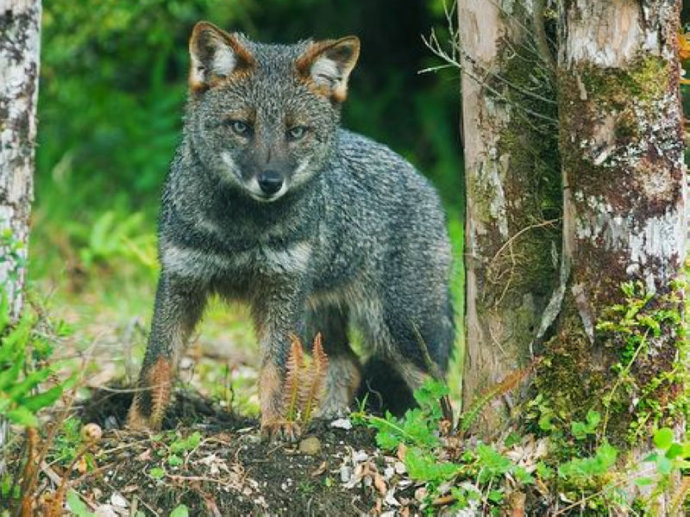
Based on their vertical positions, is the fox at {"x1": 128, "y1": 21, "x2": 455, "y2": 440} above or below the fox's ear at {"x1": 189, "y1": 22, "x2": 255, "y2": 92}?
below

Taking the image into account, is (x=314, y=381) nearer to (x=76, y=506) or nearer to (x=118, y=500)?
(x=118, y=500)

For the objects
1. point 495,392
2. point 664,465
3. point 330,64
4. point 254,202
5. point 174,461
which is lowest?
point 174,461

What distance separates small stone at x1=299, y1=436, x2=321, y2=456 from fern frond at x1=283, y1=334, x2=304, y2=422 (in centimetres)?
13

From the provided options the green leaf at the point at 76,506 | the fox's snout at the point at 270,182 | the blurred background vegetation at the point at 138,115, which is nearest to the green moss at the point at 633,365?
the fox's snout at the point at 270,182

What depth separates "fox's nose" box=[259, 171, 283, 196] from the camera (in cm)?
608

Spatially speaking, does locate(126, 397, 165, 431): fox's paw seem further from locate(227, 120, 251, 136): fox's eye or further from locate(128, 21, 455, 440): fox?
locate(227, 120, 251, 136): fox's eye

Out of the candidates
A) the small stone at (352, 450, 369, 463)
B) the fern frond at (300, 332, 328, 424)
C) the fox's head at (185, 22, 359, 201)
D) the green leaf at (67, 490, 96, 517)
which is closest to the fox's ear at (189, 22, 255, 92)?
the fox's head at (185, 22, 359, 201)

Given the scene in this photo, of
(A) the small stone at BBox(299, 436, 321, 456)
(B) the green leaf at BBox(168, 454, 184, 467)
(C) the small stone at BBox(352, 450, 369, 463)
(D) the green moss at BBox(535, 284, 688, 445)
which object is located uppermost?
(D) the green moss at BBox(535, 284, 688, 445)

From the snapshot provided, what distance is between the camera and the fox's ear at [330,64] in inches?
255

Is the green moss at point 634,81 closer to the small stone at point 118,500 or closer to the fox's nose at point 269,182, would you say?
the fox's nose at point 269,182

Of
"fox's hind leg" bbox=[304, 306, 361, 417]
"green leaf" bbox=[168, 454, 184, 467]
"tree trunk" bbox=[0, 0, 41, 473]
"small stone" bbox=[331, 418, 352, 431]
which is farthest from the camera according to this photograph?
"fox's hind leg" bbox=[304, 306, 361, 417]

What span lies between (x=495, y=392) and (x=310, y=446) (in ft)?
3.04

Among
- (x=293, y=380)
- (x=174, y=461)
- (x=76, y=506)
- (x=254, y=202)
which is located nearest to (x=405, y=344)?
(x=254, y=202)

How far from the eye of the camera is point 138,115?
13492mm
